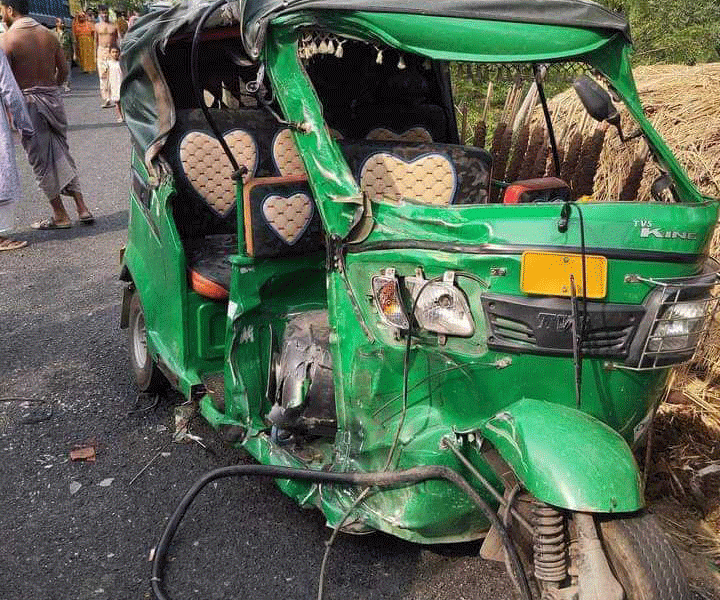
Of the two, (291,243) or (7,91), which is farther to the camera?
(7,91)

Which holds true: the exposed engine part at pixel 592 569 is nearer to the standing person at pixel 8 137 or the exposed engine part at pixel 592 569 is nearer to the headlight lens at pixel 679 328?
the headlight lens at pixel 679 328

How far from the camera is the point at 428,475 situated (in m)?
2.58

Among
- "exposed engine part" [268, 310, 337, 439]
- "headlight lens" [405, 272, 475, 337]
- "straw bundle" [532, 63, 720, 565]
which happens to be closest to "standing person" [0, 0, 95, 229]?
"straw bundle" [532, 63, 720, 565]

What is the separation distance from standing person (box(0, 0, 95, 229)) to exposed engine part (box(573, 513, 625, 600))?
259 inches

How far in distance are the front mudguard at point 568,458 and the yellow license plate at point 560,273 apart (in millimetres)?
383

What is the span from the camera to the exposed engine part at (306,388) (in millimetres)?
3150

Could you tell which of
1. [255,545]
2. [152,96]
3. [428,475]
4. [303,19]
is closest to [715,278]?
[428,475]

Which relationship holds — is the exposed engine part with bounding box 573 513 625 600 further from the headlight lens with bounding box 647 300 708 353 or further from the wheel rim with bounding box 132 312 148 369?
the wheel rim with bounding box 132 312 148 369

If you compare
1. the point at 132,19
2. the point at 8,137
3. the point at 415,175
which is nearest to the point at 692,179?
the point at 415,175

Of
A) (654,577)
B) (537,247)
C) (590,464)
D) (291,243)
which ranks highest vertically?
(537,247)

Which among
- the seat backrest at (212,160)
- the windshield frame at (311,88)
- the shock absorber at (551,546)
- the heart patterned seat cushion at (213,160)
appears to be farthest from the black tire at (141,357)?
the shock absorber at (551,546)

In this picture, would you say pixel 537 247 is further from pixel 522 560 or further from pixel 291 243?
pixel 291 243

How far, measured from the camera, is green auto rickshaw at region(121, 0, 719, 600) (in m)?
2.34

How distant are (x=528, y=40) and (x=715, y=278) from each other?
3.34 ft
